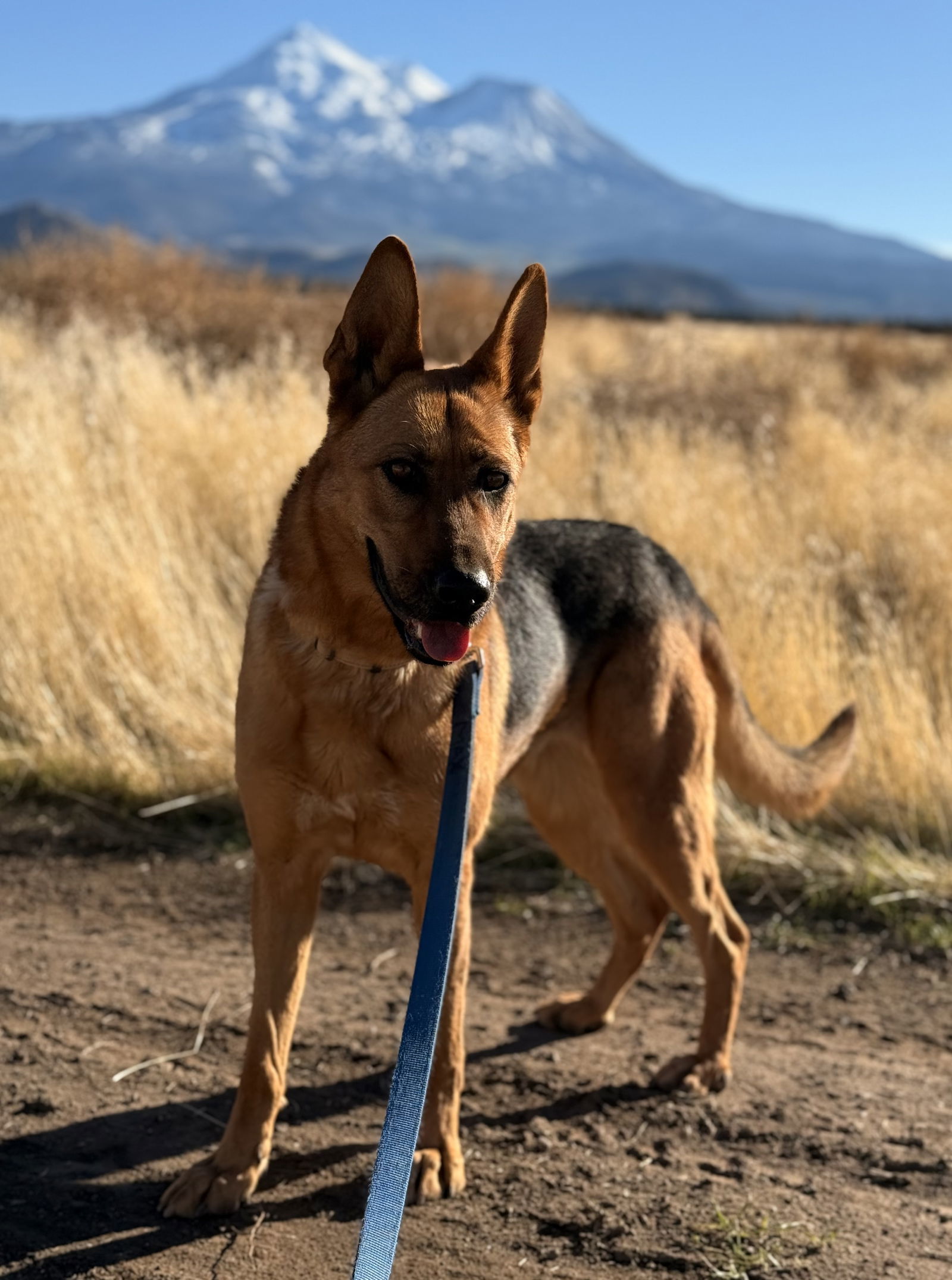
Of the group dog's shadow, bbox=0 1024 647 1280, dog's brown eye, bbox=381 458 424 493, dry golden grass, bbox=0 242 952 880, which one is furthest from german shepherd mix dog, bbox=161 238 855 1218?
dry golden grass, bbox=0 242 952 880

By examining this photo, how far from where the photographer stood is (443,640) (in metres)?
2.69

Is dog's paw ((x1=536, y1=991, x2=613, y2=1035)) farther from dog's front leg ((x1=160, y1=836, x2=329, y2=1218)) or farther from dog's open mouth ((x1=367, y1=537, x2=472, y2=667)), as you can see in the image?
dog's open mouth ((x1=367, y1=537, x2=472, y2=667))

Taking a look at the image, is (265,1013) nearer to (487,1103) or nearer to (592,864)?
(487,1103)

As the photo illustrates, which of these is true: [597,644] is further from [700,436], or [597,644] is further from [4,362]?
[4,362]

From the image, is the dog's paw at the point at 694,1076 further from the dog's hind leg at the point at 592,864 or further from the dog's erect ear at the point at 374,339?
the dog's erect ear at the point at 374,339

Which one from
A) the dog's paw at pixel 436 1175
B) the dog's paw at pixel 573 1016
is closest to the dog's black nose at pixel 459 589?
the dog's paw at pixel 436 1175

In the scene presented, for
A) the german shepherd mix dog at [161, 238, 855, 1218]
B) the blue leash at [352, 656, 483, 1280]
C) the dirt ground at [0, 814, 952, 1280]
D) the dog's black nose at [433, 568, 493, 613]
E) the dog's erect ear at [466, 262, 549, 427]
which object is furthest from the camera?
the dog's erect ear at [466, 262, 549, 427]

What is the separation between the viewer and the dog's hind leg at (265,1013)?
3.04 meters

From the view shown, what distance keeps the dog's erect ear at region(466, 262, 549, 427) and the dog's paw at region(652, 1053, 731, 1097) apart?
194 centimetres

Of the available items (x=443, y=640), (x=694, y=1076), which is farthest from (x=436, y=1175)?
(x=443, y=640)

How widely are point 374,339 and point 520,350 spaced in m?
0.38

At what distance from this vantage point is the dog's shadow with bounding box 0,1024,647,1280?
2.86 metres

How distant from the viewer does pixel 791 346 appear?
23.0 meters

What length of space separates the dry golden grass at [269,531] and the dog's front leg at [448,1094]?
266 cm
